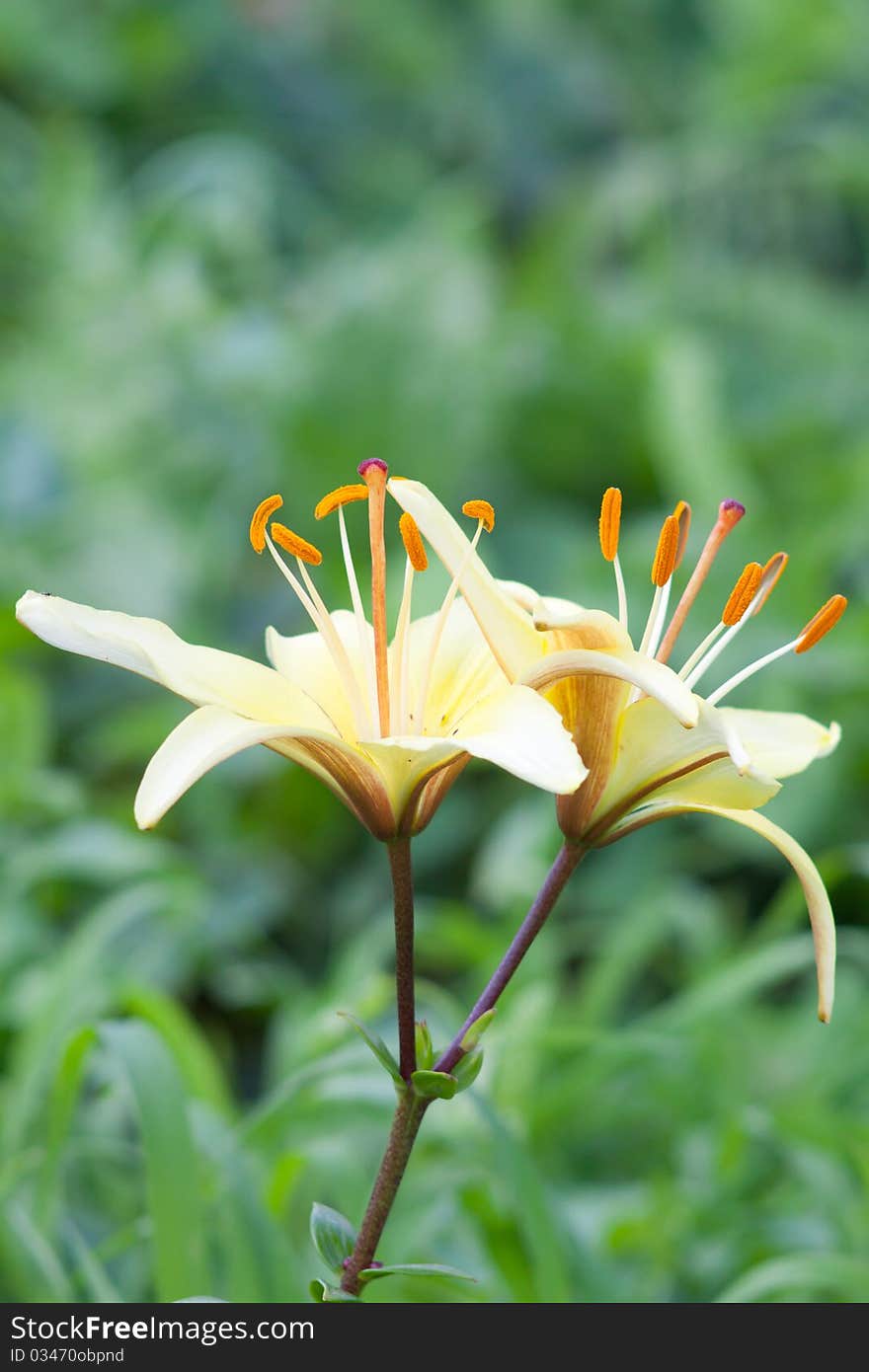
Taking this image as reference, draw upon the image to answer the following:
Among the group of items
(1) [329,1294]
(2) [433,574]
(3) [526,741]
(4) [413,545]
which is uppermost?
(2) [433,574]

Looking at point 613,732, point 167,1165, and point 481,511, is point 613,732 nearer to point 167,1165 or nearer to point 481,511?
point 481,511

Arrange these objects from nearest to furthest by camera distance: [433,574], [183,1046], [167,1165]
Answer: [167,1165] → [183,1046] → [433,574]

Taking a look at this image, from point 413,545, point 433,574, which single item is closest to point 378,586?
point 413,545

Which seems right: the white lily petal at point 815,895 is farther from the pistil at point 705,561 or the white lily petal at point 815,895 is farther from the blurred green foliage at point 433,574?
the blurred green foliage at point 433,574

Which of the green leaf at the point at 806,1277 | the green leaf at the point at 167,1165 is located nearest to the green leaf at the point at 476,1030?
the green leaf at the point at 167,1165
